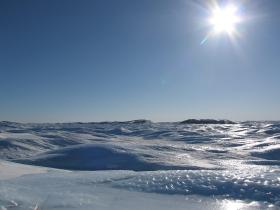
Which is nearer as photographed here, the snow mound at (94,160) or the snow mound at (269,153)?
the snow mound at (94,160)

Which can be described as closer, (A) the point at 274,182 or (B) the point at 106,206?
(B) the point at 106,206

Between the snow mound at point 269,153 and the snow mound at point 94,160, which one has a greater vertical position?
the snow mound at point 269,153

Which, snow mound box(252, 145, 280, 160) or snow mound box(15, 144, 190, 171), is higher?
snow mound box(252, 145, 280, 160)

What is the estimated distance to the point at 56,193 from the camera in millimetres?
3506

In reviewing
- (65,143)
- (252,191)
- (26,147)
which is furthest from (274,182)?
(65,143)

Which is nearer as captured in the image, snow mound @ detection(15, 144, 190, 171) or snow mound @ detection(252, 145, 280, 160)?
snow mound @ detection(15, 144, 190, 171)

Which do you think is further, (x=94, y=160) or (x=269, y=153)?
(x=269, y=153)

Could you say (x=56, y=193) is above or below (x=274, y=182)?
below

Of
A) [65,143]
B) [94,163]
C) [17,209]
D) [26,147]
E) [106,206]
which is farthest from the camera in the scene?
[65,143]

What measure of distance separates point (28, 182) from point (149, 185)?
141cm

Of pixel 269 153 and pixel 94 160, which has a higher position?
pixel 269 153

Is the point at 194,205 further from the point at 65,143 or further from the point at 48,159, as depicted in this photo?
the point at 65,143

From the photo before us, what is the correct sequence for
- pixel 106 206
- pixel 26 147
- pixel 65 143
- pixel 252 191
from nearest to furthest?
pixel 106 206, pixel 252 191, pixel 26 147, pixel 65 143

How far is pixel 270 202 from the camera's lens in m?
3.40
